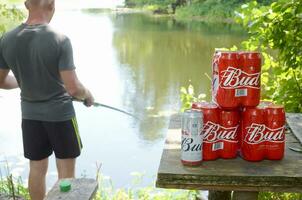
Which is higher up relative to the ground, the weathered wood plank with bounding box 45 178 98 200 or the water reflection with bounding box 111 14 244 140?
the weathered wood plank with bounding box 45 178 98 200

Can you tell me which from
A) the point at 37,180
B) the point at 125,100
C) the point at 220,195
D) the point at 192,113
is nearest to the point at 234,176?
the point at 192,113

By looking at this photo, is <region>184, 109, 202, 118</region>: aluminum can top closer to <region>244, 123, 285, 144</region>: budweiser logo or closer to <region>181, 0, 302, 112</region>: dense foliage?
<region>244, 123, 285, 144</region>: budweiser logo

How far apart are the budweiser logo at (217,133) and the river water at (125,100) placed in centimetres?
376

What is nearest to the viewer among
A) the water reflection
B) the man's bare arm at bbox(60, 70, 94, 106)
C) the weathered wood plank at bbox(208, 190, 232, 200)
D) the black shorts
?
the weathered wood plank at bbox(208, 190, 232, 200)

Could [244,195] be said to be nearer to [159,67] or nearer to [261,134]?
[261,134]

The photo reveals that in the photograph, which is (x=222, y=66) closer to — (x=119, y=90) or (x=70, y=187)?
(x=70, y=187)

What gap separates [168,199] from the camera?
446cm

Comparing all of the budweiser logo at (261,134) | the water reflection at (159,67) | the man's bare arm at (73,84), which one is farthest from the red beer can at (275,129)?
the water reflection at (159,67)

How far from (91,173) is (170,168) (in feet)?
14.4

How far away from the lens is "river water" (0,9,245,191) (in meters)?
6.52

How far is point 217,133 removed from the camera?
1.78m

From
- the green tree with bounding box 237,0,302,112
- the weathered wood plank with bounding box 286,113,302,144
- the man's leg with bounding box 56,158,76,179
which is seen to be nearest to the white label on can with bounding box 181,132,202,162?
the weathered wood plank with bounding box 286,113,302,144

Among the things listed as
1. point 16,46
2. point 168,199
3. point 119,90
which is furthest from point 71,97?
point 119,90

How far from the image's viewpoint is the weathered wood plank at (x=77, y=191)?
156 cm
